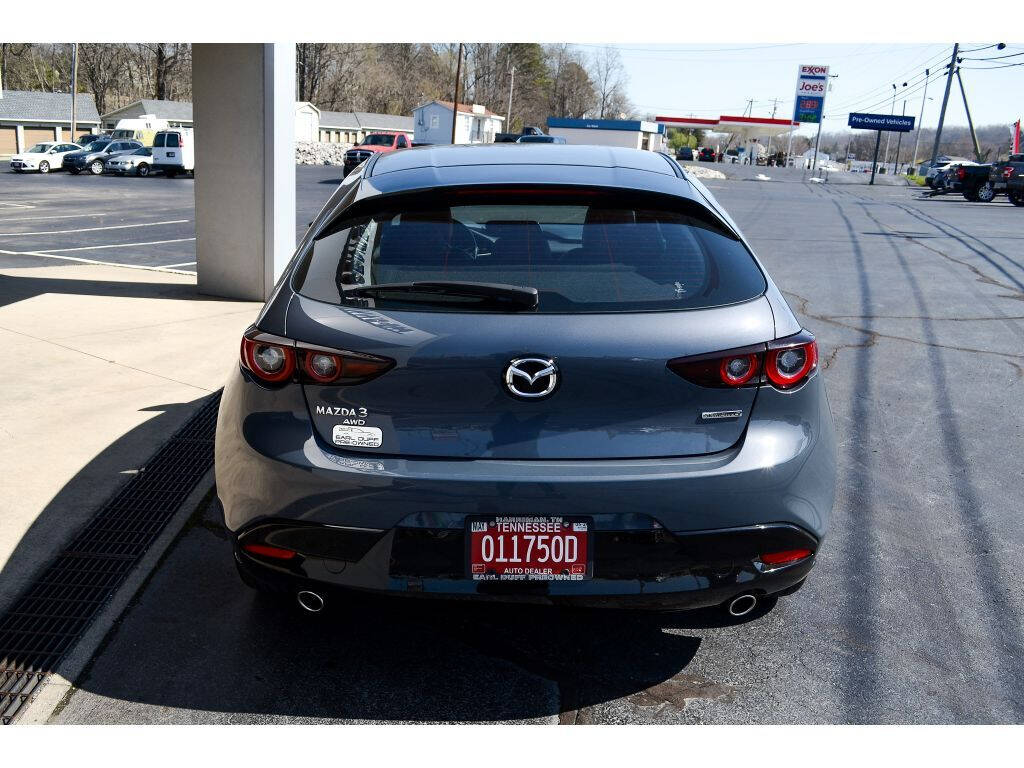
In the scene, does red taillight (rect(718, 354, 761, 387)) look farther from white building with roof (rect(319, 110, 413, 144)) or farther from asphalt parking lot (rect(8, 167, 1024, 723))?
white building with roof (rect(319, 110, 413, 144))

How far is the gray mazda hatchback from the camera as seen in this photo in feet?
8.31

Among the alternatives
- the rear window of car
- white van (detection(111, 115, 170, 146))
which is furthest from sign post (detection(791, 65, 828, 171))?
the rear window of car

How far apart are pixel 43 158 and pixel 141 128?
90.6 feet

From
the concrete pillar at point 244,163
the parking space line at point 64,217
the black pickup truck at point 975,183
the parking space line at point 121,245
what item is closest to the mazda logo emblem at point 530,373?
the concrete pillar at point 244,163

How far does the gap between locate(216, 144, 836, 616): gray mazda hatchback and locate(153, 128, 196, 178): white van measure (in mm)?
42241

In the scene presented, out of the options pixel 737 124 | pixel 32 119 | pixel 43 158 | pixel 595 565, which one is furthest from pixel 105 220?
pixel 737 124

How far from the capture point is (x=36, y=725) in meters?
2.71

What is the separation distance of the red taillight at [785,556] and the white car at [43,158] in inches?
1832

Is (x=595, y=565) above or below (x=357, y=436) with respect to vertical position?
below

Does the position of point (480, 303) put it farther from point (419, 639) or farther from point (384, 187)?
point (419, 639)

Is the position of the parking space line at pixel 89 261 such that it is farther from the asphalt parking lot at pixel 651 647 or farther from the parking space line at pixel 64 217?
the asphalt parking lot at pixel 651 647

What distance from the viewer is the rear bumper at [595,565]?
8.39 ft

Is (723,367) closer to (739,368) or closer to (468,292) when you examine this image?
(739,368)

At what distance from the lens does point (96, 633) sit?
3.24 m
